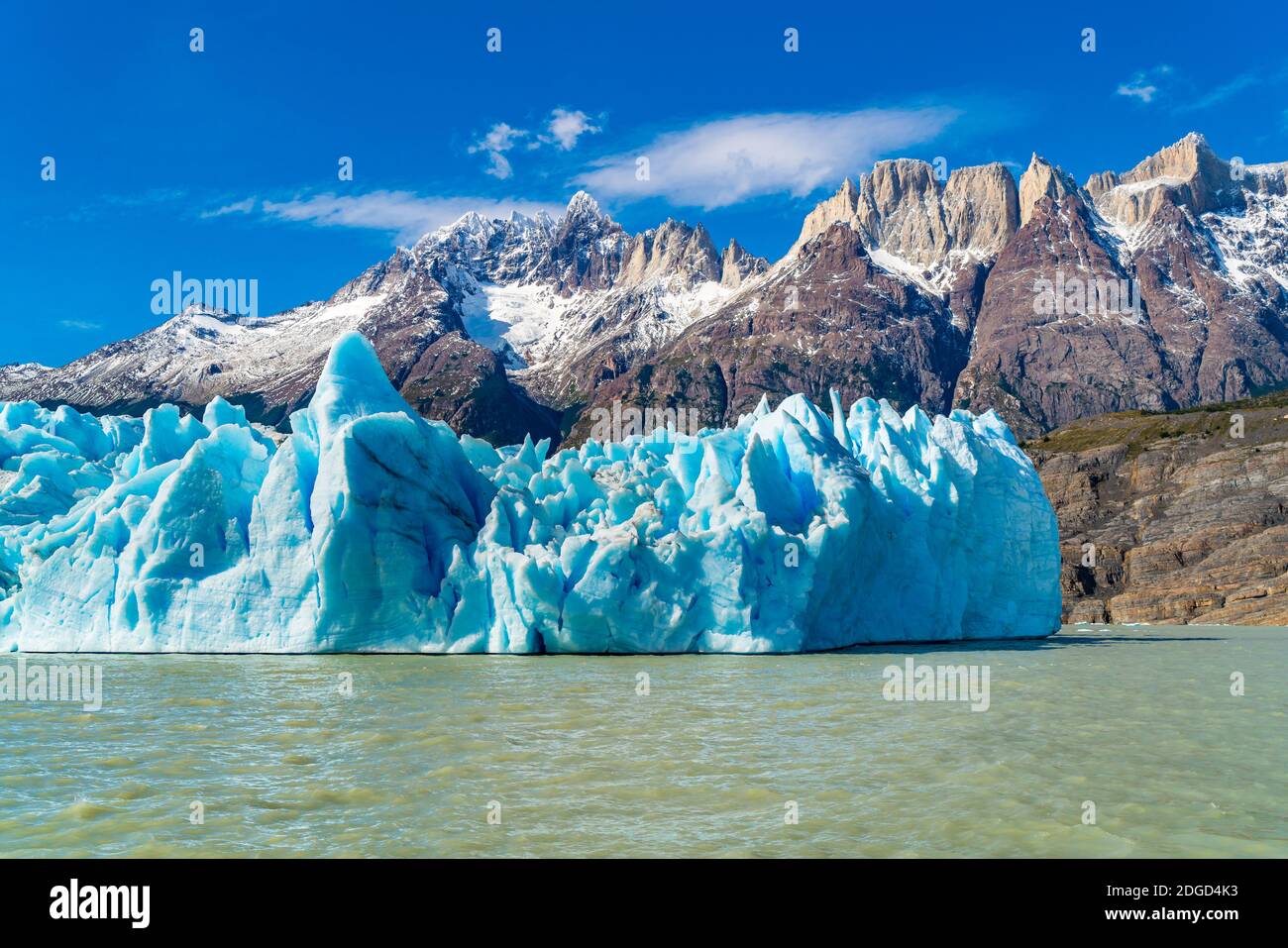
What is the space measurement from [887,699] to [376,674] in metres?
9.12

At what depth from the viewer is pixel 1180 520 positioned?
203ft

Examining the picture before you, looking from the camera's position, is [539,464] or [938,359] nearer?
[539,464]

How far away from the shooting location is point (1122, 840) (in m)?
8.23

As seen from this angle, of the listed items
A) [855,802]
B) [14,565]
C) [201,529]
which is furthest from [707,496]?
[14,565]

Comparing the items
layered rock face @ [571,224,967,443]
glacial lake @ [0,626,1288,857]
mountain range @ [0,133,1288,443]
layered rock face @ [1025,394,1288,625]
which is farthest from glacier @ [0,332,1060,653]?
layered rock face @ [571,224,967,443]

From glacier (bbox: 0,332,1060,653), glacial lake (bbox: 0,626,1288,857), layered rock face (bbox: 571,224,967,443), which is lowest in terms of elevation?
glacial lake (bbox: 0,626,1288,857)

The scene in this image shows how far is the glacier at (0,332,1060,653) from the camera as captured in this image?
23.0m

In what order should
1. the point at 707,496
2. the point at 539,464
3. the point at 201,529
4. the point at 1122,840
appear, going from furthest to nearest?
the point at 539,464
the point at 707,496
the point at 201,529
the point at 1122,840

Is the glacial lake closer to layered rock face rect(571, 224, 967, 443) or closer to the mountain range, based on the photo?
the mountain range

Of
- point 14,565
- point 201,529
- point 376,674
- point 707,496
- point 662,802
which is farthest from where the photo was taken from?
point 14,565

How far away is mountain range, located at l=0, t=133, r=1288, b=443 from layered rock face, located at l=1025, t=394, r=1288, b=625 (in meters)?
62.6

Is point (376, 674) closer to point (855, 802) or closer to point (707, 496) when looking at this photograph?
point (707, 496)

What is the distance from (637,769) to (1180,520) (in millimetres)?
60124

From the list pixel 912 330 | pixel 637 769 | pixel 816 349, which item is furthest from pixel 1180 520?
pixel 912 330
